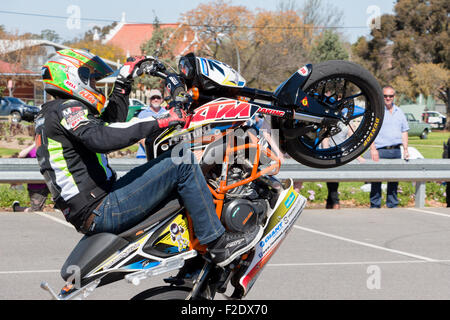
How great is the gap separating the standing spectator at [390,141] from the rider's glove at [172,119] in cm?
665

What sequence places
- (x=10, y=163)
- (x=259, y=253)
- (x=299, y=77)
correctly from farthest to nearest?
1. (x=10, y=163)
2. (x=299, y=77)
3. (x=259, y=253)

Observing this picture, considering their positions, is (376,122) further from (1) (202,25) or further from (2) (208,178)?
(1) (202,25)

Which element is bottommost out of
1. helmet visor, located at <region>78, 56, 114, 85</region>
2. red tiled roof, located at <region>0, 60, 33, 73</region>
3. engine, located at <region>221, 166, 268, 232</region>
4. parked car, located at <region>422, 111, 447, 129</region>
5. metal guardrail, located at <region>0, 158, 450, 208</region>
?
parked car, located at <region>422, 111, 447, 129</region>

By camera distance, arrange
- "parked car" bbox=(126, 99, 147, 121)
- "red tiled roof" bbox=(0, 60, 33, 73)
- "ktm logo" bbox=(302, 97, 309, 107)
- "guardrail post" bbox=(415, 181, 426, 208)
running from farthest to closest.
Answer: "red tiled roof" bbox=(0, 60, 33, 73), "guardrail post" bbox=(415, 181, 426, 208), "parked car" bbox=(126, 99, 147, 121), "ktm logo" bbox=(302, 97, 309, 107)

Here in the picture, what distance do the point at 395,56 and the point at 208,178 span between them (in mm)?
47431

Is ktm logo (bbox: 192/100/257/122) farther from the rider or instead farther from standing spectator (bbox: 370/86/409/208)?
standing spectator (bbox: 370/86/409/208)

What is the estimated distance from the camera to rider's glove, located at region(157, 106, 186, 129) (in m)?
3.56

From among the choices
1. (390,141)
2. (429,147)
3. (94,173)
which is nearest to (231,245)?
(94,173)

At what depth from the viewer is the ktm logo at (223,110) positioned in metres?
3.85

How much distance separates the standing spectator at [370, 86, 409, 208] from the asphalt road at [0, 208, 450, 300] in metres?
0.58

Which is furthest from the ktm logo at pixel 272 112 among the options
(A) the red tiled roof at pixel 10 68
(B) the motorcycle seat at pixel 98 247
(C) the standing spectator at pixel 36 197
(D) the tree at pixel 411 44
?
(D) the tree at pixel 411 44

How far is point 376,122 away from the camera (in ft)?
15.6

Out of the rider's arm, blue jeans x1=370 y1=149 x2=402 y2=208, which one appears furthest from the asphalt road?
the rider's arm
